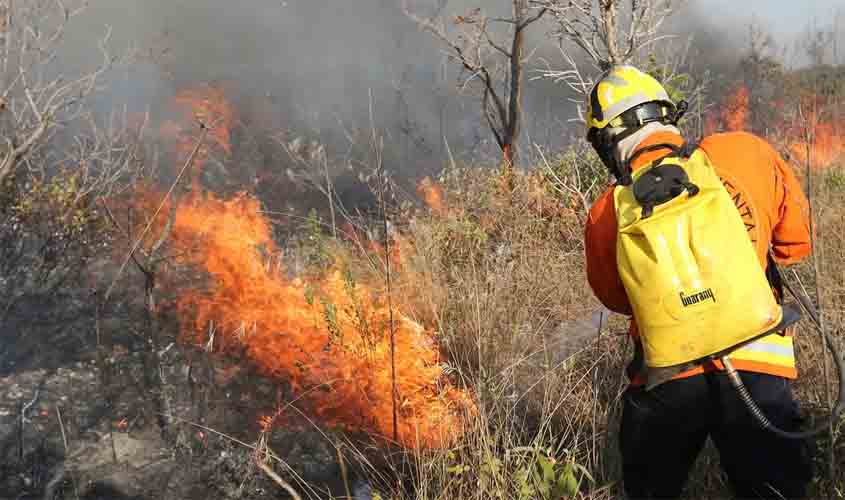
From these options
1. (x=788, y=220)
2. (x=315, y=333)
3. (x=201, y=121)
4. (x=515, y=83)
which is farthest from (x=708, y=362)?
(x=201, y=121)

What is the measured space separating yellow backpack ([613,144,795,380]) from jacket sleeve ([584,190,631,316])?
0.14 metres

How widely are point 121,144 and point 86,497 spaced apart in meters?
5.19

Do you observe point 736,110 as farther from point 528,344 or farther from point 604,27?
point 528,344

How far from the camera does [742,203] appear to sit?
1.80m

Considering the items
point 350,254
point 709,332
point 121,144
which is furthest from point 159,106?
point 709,332

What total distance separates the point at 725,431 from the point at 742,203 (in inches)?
26.0

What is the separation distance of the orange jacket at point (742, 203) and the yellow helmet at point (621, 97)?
133mm

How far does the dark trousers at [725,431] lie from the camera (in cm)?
178

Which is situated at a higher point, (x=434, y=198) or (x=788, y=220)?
(x=434, y=198)

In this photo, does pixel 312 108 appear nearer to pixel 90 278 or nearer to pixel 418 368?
pixel 90 278

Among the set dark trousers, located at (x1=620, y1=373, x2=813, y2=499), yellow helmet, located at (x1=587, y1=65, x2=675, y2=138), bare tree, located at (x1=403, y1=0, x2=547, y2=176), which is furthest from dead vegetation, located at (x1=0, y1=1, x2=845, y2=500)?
yellow helmet, located at (x1=587, y1=65, x2=675, y2=138)

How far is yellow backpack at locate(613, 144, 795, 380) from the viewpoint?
164 centimetres

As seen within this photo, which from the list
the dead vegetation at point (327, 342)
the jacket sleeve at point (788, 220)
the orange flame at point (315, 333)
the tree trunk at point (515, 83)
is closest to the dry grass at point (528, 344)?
the dead vegetation at point (327, 342)

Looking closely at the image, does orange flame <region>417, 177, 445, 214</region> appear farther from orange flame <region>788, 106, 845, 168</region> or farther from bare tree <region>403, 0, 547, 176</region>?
orange flame <region>788, 106, 845, 168</region>
